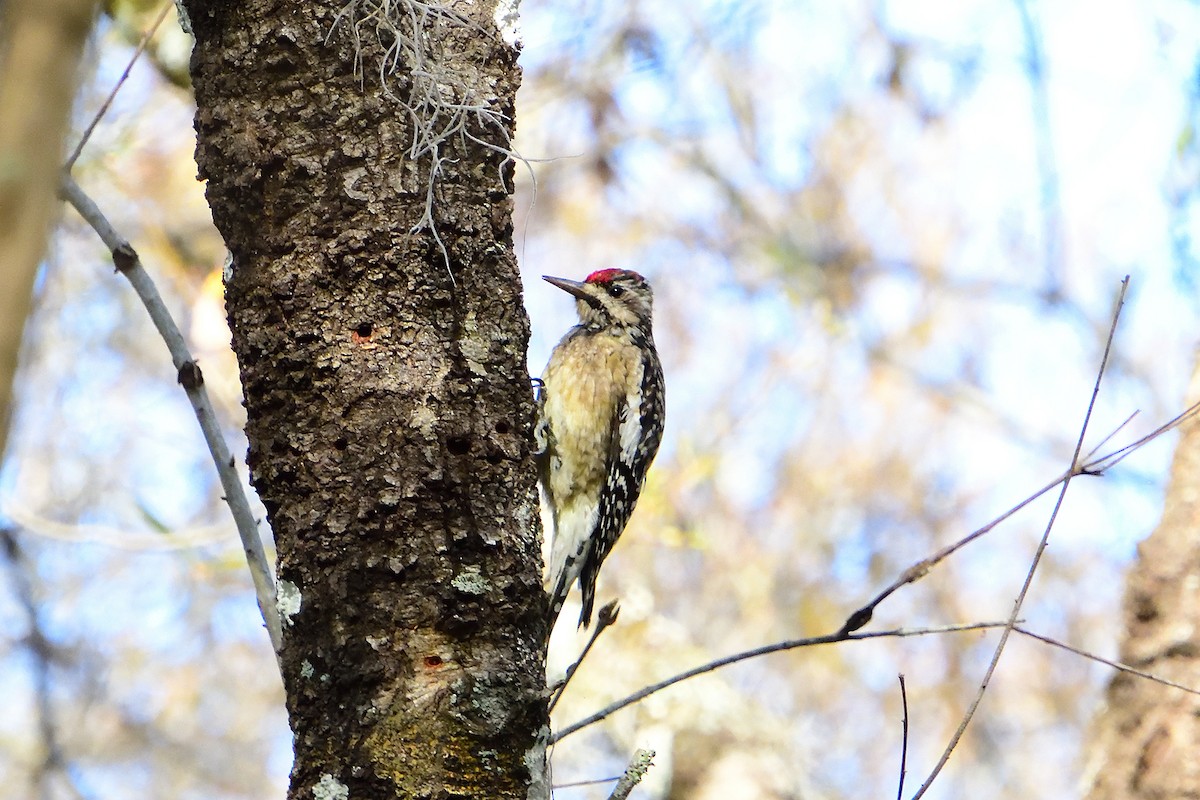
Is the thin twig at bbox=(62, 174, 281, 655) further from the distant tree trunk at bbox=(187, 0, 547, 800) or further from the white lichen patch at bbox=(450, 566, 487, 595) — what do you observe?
the white lichen patch at bbox=(450, 566, 487, 595)

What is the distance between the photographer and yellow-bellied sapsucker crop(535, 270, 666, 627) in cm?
452

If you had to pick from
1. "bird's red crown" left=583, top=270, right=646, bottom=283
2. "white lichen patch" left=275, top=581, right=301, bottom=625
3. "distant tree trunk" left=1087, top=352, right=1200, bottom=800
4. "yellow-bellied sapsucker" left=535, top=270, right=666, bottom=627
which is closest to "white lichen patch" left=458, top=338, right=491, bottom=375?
"white lichen patch" left=275, top=581, right=301, bottom=625

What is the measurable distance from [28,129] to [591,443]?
3.77 metres

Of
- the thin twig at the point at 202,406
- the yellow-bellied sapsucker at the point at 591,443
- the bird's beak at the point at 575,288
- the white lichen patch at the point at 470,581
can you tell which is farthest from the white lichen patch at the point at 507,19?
the bird's beak at the point at 575,288

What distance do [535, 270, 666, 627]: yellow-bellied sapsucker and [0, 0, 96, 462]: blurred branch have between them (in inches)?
140

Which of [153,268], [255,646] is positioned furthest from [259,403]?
[255,646]

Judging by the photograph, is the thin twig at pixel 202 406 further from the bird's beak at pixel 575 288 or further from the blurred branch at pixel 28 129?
the bird's beak at pixel 575 288

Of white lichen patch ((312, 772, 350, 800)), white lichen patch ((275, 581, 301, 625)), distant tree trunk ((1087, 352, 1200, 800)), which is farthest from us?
distant tree trunk ((1087, 352, 1200, 800))

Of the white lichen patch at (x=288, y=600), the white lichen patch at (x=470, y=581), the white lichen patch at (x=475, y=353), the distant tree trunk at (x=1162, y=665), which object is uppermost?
the distant tree trunk at (x=1162, y=665)

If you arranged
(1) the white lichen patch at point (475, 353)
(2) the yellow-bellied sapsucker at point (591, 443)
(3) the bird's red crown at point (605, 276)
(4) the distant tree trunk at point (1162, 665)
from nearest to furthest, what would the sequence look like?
(1) the white lichen patch at point (475, 353) < (4) the distant tree trunk at point (1162, 665) < (2) the yellow-bellied sapsucker at point (591, 443) < (3) the bird's red crown at point (605, 276)

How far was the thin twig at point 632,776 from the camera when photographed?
79.9 inches

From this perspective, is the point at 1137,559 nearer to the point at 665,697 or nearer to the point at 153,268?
the point at 665,697

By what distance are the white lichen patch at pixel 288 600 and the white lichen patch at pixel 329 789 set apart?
0.26 meters

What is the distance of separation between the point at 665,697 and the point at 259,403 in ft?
11.1
